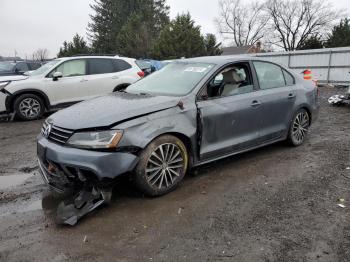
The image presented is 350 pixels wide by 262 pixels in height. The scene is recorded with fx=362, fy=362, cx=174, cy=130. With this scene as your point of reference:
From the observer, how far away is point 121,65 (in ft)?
35.2

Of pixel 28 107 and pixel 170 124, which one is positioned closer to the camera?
pixel 170 124

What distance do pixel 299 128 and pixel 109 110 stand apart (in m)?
3.53

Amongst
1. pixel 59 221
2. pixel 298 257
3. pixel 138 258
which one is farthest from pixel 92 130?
pixel 298 257

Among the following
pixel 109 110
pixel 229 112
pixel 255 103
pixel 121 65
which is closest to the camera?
pixel 109 110

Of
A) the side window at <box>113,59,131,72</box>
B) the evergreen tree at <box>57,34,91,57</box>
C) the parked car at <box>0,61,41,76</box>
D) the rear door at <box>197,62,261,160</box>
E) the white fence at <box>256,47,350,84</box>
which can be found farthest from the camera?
the evergreen tree at <box>57,34,91,57</box>

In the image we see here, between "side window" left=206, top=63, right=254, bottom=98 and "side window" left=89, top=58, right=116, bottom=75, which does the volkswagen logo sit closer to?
"side window" left=206, top=63, right=254, bottom=98

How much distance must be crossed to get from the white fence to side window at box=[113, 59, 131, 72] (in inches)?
366

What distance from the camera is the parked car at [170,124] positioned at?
3857 mm

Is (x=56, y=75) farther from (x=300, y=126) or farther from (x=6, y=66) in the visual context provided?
(x=6, y=66)

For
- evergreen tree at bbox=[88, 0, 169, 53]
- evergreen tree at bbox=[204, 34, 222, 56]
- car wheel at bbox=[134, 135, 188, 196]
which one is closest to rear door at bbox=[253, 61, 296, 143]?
car wheel at bbox=[134, 135, 188, 196]

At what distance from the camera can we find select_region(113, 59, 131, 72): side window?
35.0ft

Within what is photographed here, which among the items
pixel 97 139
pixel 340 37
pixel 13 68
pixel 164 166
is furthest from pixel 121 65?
pixel 340 37

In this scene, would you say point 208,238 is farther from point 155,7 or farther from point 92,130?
point 155,7

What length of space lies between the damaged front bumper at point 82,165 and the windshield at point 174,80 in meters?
1.32
